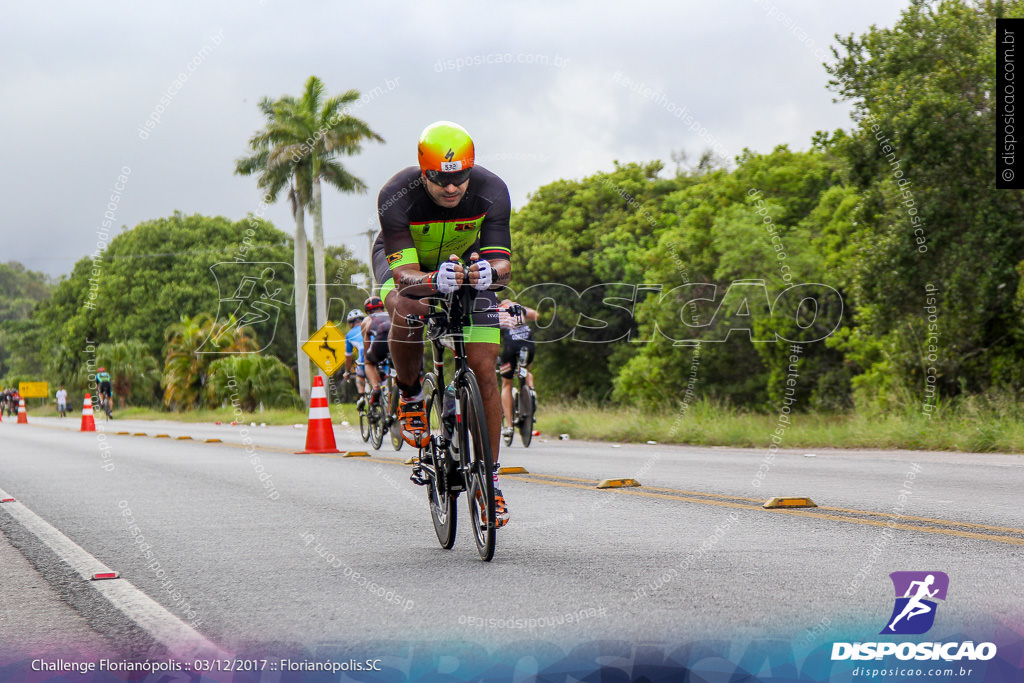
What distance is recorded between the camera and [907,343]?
2084cm

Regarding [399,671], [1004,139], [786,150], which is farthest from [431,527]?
[786,150]

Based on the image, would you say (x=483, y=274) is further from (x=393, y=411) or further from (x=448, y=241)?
(x=393, y=411)

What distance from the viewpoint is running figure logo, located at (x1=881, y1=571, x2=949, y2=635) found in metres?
3.84

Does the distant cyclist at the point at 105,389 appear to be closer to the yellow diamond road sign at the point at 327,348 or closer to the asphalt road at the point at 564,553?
the yellow diamond road sign at the point at 327,348

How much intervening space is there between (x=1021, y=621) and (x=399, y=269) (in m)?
3.35

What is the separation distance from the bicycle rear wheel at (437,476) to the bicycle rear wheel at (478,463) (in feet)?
1.04

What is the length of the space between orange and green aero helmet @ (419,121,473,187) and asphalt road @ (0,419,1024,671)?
2040 mm

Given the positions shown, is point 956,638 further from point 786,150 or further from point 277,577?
point 786,150

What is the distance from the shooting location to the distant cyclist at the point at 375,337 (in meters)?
13.6

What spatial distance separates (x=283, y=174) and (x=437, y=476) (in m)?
37.1

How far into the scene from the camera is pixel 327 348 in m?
20.0

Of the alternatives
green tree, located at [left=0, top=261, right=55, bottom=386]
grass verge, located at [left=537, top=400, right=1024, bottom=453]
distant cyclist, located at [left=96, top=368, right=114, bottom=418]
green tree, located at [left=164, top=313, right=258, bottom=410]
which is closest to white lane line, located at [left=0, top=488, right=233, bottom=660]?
grass verge, located at [left=537, top=400, right=1024, bottom=453]

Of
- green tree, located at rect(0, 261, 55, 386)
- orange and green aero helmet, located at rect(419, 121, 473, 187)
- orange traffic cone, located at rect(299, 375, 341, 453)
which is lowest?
orange traffic cone, located at rect(299, 375, 341, 453)

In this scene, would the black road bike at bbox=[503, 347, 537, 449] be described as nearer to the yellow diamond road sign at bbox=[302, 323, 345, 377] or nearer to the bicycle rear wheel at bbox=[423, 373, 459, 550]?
the yellow diamond road sign at bbox=[302, 323, 345, 377]
